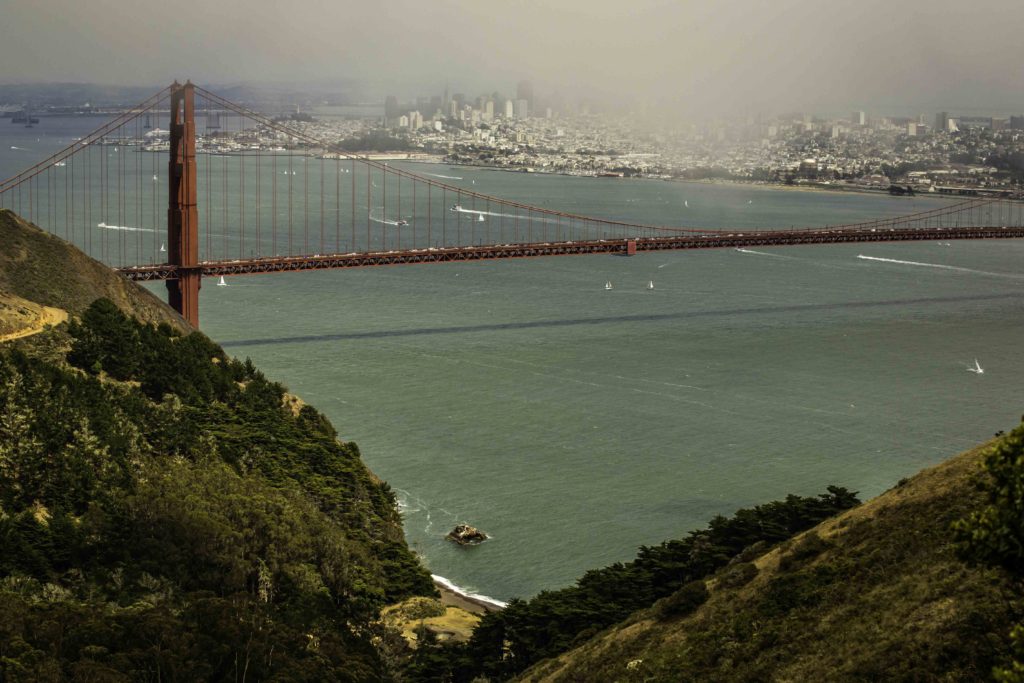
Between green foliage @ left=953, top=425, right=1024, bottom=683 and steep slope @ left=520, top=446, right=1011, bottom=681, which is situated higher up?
green foliage @ left=953, top=425, right=1024, bottom=683

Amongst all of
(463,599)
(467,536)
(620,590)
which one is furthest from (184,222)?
(620,590)

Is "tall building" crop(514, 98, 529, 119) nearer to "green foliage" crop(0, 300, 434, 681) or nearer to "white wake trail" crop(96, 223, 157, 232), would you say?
"white wake trail" crop(96, 223, 157, 232)

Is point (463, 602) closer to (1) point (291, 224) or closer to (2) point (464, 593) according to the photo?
(2) point (464, 593)

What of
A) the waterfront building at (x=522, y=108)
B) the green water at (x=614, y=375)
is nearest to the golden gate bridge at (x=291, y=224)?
the green water at (x=614, y=375)

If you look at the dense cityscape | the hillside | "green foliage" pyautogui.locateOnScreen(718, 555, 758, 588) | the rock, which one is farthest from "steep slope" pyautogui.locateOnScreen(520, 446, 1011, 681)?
the dense cityscape

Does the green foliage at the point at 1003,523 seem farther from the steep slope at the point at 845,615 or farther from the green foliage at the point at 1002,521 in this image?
the steep slope at the point at 845,615

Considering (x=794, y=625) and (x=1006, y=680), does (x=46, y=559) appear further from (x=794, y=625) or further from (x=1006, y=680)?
(x=1006, y=680)
